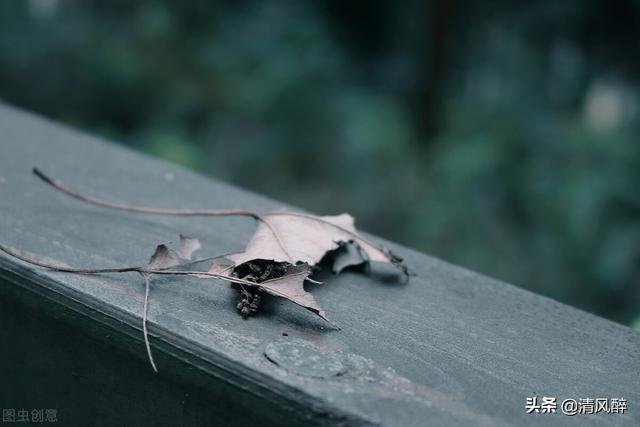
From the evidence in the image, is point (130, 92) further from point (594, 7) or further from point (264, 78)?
point (594, 7)

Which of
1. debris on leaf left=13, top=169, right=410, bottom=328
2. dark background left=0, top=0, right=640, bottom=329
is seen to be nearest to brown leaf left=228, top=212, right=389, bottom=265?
debris on leaf left=13, top=169, right=410, bottom=328

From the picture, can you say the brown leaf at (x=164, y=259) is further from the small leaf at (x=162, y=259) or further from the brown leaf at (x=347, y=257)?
the brown leaf at (x=347, y=257)

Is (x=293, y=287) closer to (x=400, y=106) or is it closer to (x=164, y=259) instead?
(x=164, y=259)

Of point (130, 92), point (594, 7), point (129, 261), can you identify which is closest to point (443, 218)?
point (594, 7)

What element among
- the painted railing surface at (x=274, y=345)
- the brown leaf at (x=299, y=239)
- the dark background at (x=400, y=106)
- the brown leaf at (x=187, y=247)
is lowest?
the painted railing surface at (x=274, y=345)

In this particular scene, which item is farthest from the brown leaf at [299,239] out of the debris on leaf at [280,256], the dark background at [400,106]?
the dark background at [400,106]

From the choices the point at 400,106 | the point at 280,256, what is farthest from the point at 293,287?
the point at 400,106
